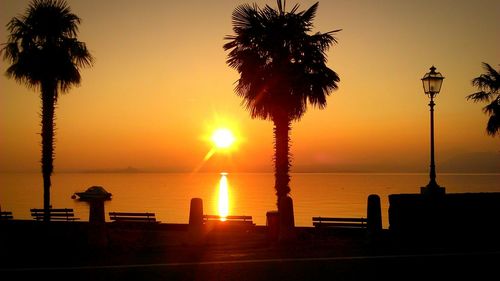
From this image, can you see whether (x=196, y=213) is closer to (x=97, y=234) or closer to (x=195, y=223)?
(x=195, y=223)

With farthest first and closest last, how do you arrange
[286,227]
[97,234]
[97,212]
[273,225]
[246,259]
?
1. [273,225]
2. [286,227]
3. [97,212]
4. [97,234]
5. [246,259]

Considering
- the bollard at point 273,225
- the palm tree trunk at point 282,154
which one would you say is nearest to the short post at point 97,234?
the bollard at point 273,225

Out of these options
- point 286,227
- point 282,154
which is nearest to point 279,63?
point 282,154

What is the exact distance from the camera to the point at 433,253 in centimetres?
1171

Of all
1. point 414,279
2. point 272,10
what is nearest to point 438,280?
point 414,279

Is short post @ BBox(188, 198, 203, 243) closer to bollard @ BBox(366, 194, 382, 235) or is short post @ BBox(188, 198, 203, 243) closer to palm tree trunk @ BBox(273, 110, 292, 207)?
bollard @ BBox(366, 194, 382, 235)

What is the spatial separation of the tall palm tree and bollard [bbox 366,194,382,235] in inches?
370

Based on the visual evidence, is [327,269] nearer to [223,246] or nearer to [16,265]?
[223,246]

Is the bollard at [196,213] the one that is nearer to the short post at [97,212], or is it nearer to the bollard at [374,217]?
the short post at [97,212]

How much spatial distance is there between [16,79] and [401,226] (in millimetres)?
22593

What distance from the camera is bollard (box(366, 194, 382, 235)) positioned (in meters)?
13.7

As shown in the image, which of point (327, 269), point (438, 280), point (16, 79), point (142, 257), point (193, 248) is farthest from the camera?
point (16, 79)

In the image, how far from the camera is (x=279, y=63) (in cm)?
2358

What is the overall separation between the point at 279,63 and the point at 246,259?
46.1ft
